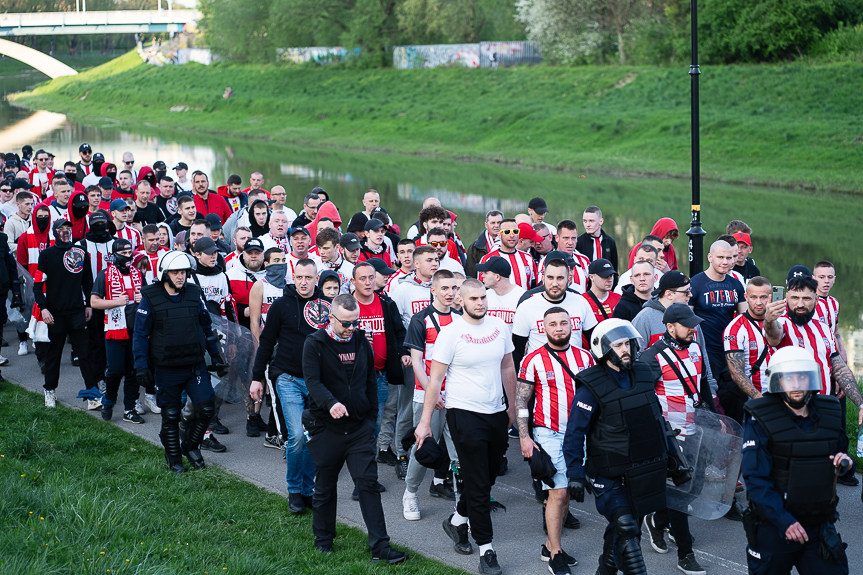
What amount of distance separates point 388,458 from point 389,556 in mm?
2158

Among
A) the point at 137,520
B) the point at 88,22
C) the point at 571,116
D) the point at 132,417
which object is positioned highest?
the point at 88,22

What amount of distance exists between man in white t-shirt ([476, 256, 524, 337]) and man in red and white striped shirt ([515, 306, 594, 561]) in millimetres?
1909

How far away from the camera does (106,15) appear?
3477 inches

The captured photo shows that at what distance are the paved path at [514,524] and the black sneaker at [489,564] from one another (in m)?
0.10

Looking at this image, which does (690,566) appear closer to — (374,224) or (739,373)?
(739,373)

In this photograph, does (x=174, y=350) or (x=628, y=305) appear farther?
(x=628, y=305)

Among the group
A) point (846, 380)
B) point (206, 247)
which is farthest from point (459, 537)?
point (206, 247)

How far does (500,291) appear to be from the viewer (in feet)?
27.4

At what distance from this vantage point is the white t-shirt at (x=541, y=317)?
734 cm

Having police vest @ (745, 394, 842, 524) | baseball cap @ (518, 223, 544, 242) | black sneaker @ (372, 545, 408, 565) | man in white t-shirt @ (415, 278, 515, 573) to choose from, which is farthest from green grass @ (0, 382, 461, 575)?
baseball cap @ (518, 223, 544, 242)

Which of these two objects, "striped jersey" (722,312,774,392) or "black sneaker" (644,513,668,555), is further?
"striped jersey" (722,312,774,392)

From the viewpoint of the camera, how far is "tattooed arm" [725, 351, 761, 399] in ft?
23.8

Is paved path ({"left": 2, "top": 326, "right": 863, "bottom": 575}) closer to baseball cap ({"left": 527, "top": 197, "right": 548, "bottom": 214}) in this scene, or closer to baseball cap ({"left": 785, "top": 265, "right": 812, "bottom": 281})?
baseball cap ({"left": 785, "top": 265, "right": 812, "bottom": 281})

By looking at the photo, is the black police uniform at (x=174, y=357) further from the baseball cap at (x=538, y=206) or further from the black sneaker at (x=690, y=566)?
the baseball cap at (x=538, y=206)
